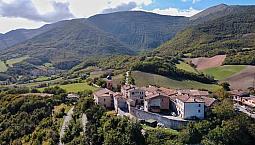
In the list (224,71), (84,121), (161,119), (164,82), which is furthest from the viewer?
(224,71)

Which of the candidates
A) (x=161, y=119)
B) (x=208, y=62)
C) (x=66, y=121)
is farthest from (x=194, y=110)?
(x=208, y=62)

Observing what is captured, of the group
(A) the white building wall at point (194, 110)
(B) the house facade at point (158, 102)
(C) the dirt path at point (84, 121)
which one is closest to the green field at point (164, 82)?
(B) the house facade at point (158, 102)

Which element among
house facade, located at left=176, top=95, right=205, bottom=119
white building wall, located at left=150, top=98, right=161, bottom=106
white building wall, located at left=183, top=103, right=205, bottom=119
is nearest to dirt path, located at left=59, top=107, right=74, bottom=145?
white building wall, located at left=150, top=98, right=161, bottom=106

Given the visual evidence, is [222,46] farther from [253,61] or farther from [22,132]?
[22,132]

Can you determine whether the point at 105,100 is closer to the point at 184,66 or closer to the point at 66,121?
the point at 66,121

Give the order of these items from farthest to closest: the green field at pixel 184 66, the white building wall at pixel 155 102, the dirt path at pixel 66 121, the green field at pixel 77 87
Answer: the green field at pixel 184 66, the green field at pixel 77 87, the dirt path at pixel 66 121, the white building wall at pixel 155 102

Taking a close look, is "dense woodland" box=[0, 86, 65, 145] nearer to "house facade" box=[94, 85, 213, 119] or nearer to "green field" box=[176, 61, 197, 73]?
"house facade" box=[94, 85, 213, 119]

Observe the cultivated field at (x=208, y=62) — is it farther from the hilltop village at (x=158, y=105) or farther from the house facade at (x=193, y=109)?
the house facade at (x=193, y=109)
